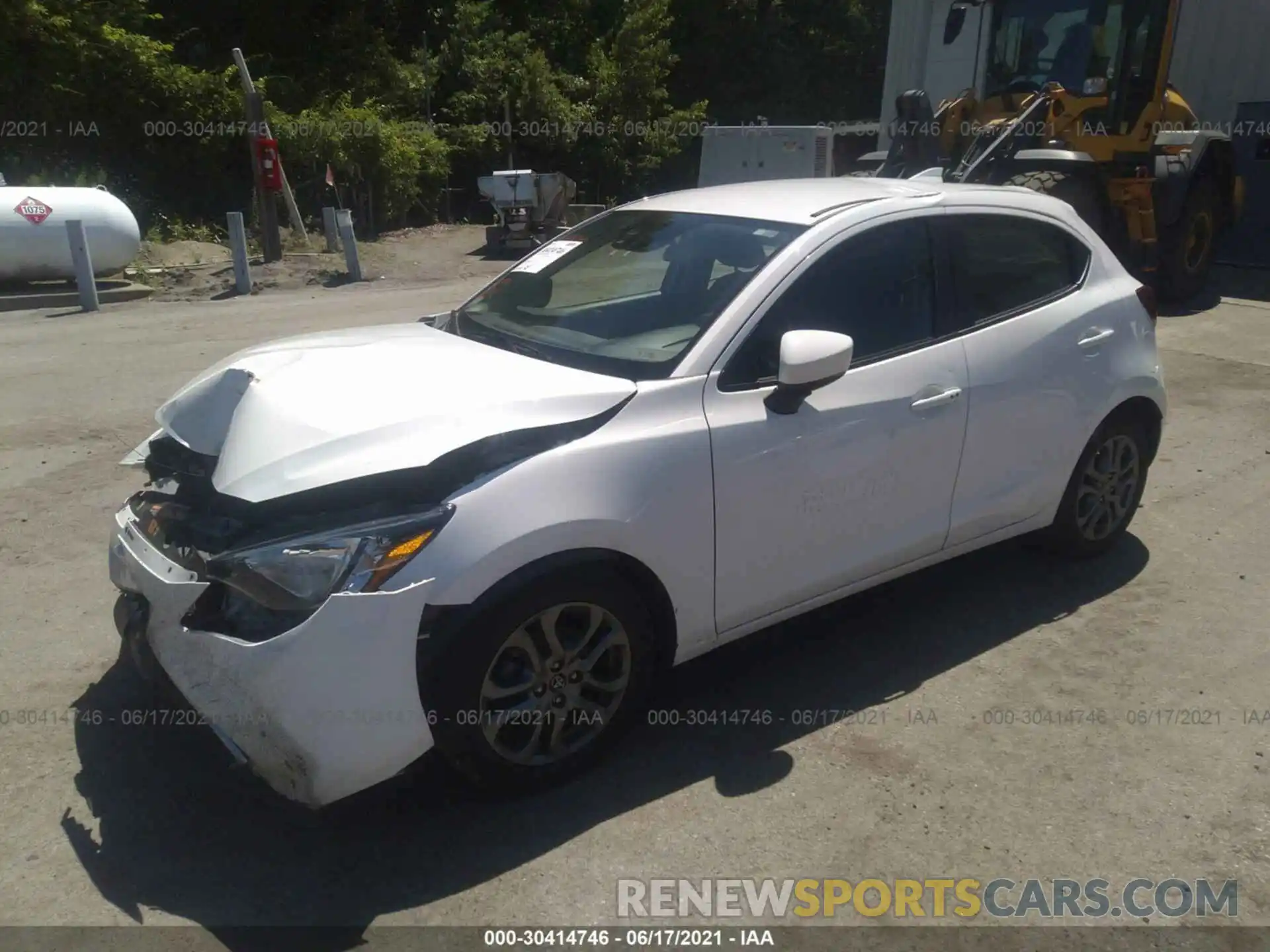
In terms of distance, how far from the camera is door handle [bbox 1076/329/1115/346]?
14.4 ft

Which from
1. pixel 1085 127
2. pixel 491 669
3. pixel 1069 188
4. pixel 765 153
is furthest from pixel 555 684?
pixel 765 153

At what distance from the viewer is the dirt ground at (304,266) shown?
14.1 meters

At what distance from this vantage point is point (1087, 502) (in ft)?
15.4

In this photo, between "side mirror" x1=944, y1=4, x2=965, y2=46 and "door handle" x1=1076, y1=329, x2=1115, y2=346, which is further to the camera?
"side mirror" x1=944, y1=4, x2=965, y2=46

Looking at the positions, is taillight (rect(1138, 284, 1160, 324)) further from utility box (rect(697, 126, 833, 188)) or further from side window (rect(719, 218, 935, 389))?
utility box (rect(697, 126, 833, 188))

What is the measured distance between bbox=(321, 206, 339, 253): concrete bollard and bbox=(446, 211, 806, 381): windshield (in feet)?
44.2

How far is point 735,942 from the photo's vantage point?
2730 mm

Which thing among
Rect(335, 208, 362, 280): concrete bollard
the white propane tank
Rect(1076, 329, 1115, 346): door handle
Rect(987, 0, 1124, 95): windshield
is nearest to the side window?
Rect(1076, 329, 1115, 346): door handle

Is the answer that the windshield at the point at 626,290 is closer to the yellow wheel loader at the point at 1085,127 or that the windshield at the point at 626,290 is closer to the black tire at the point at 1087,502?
the black tire at the point at 1087,502

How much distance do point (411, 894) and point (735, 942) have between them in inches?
34.3

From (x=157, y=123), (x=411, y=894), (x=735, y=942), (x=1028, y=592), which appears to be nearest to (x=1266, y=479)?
(x=1028, y=592)

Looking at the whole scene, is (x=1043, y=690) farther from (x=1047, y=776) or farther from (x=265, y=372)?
(x=265, y=372)

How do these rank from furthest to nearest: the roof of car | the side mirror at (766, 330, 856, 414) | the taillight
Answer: the taillight → the roof of car → the side mirror at (766, 330, 856, 414)

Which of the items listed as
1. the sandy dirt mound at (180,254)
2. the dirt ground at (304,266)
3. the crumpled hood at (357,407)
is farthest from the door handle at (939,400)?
the sandy dirt mound at (180,254)
